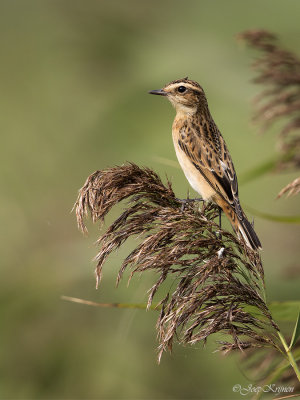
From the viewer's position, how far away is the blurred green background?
7039mm

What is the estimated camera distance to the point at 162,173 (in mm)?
8445

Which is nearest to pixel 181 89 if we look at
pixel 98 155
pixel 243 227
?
pixel 243 227

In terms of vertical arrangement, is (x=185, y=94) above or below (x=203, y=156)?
above

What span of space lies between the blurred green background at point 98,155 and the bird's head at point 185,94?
0.45 meters

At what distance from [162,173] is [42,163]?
9.22 feet

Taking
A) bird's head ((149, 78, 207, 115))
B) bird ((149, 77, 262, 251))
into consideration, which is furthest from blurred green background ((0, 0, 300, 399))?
bird's head ((149, 78, 207, 115))

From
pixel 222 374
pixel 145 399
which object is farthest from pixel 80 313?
pixel 222 374

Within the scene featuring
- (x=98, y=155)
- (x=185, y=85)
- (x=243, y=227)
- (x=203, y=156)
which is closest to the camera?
(x=243, y=227)

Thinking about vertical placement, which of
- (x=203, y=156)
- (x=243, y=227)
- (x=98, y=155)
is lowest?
(x=98, y=155)

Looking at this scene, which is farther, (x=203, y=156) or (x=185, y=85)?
(x=185, y=85)

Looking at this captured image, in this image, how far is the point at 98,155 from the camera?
1088cm

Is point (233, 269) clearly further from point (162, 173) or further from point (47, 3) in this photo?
point (47, 3)

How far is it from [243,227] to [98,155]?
7.10m

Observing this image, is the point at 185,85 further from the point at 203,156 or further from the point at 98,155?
the point at 98,155
